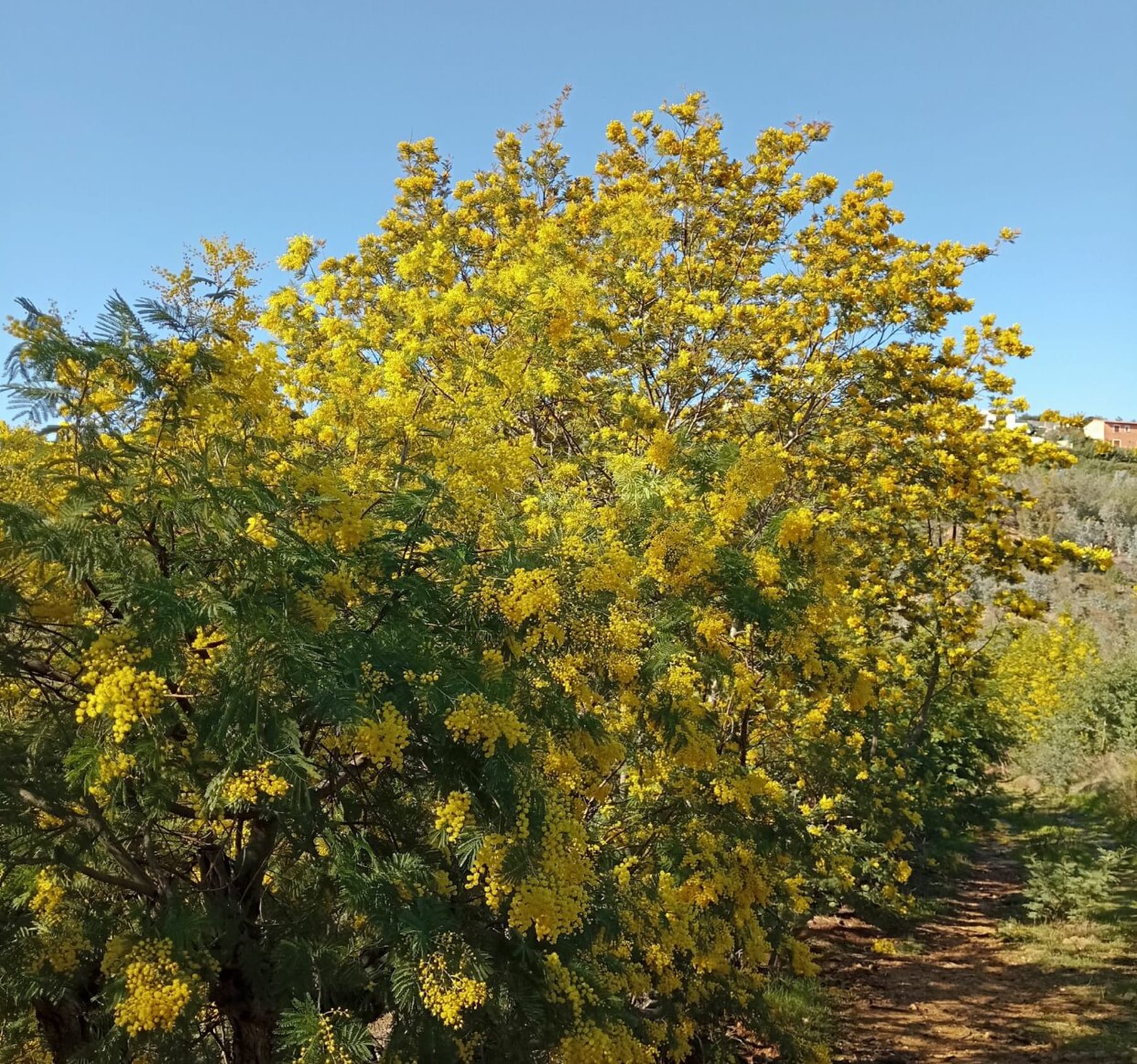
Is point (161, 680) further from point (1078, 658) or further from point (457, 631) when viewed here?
point (1078, 658)

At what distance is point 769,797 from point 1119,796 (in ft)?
39.2

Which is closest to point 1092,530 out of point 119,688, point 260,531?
point 260,531

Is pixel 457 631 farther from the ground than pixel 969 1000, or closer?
farther from the ground

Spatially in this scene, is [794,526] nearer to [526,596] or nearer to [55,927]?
[526,596]

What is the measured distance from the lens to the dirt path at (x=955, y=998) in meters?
7.32

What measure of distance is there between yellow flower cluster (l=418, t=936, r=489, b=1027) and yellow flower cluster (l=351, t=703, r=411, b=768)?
0.67 meters

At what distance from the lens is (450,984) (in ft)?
9.12

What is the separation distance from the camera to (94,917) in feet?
11.3

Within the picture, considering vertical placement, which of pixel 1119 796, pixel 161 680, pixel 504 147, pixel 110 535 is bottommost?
pixel 1119 796

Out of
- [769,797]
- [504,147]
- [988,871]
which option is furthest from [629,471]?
[988,871]

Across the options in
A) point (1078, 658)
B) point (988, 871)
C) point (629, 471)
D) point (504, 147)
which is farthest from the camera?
point (1078, 658)

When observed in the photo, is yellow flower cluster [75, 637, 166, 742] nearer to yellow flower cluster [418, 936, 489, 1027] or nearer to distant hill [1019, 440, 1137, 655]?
yellow flower cluster [418, 936, 489, 1027]

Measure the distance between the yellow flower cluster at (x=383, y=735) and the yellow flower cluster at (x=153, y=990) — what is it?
2.84 feet

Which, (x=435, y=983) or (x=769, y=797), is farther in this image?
(x=769, y=797)
